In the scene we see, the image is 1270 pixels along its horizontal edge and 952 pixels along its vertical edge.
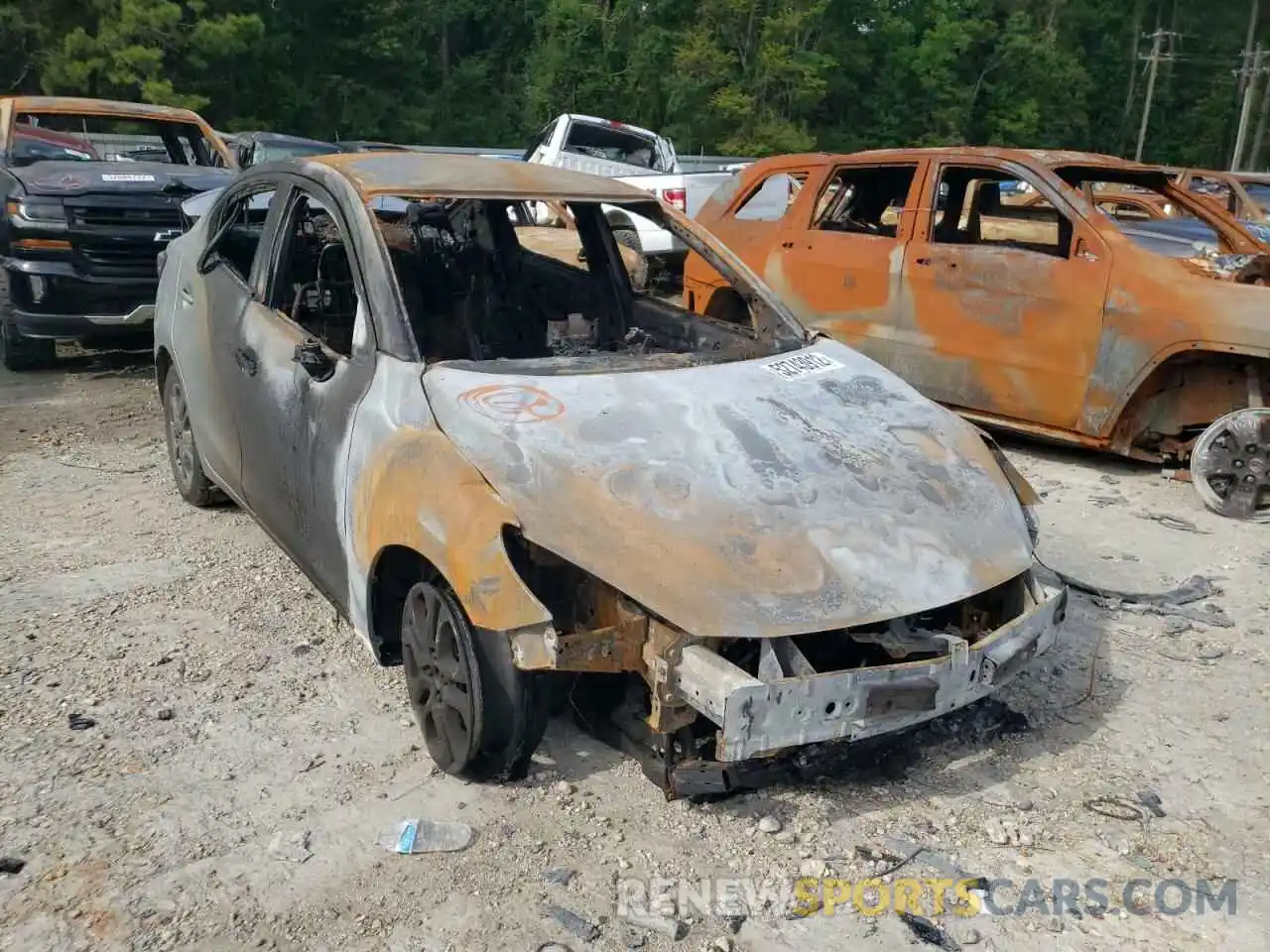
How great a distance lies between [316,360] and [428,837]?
1.57 meters

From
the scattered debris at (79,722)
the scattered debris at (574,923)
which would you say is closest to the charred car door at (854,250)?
the scattered debris at (574,923)

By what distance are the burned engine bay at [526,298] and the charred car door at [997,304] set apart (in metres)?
2.53

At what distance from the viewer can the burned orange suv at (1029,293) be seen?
5754mm

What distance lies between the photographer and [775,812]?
123 inches

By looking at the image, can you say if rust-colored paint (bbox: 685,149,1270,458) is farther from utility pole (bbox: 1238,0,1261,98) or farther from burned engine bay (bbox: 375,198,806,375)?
utility pole (bbox: 1238,0,1261,98)

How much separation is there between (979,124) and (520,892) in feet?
163

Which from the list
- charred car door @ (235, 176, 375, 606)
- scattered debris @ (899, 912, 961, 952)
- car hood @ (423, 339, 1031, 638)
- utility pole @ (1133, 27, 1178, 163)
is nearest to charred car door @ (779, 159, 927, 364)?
car hood @ (423, 339, 1031, 638)

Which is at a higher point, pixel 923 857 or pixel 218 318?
pixel 218 318

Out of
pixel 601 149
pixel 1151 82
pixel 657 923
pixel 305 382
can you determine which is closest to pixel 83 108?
pixel 305 382

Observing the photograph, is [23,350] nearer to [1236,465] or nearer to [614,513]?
[614,513]

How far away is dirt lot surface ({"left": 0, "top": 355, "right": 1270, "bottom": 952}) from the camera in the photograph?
267 cm

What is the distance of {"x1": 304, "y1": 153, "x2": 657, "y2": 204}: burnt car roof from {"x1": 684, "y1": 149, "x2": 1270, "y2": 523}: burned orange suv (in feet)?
2.74

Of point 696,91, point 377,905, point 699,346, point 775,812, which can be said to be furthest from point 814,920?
point 696,91

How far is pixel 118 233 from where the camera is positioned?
25.3 feet
